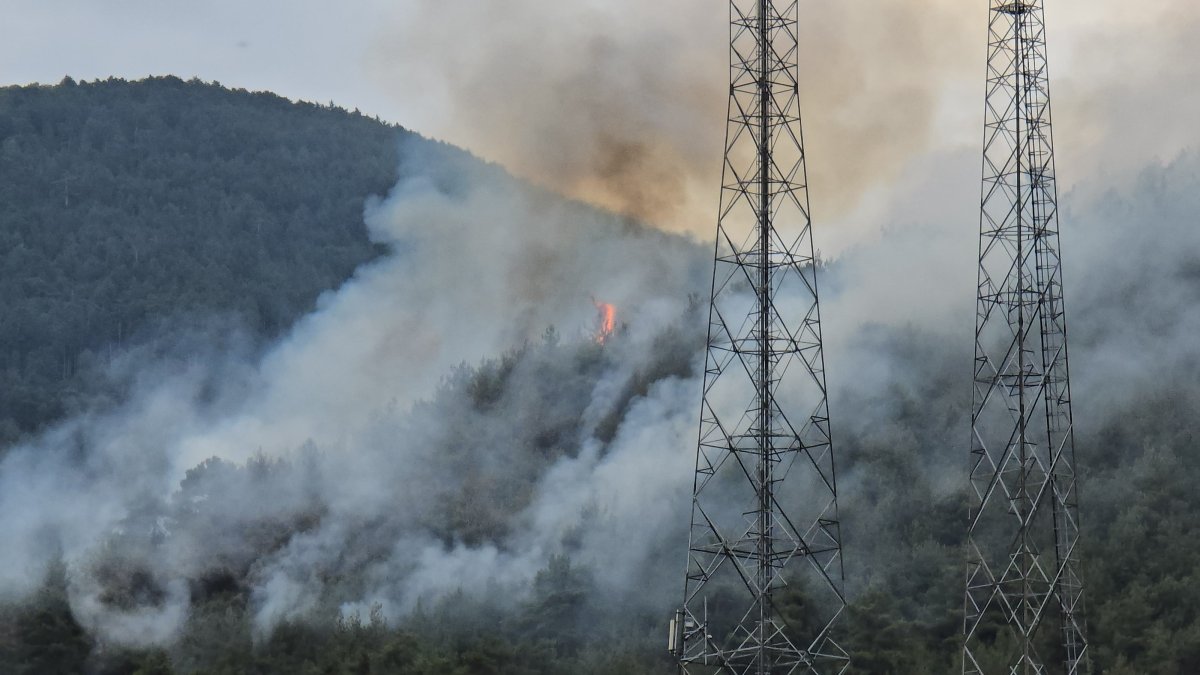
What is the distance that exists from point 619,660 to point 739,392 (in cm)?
2201

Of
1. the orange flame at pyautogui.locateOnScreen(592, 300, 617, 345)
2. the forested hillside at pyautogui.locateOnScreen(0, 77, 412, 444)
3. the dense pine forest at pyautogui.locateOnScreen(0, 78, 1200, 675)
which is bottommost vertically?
the dense pine forest at pyautogui.locateOnScreen(0, 78, 1200, 675)

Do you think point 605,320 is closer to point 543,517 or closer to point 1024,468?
point 543,517

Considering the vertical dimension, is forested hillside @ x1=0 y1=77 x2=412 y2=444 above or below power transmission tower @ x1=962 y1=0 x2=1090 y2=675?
above

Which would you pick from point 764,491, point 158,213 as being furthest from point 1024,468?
point 158,213

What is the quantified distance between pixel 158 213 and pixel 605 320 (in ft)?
198

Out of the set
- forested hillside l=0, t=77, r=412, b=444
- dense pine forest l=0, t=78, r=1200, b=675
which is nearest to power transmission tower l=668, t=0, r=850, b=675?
dense pine forest l=0, t=78, r=1200, b=675

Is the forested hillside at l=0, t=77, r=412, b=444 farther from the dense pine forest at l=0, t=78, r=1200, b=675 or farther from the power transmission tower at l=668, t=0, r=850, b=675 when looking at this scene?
the power transmission tower at l=668, t=0, r=850, b=675

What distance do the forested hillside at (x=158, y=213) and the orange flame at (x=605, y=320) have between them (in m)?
34.3

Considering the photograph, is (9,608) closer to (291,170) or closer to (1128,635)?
(1128,635)

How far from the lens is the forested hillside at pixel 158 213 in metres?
122

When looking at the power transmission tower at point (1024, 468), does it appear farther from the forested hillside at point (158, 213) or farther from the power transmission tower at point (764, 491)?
the forested hillside at point (158, 213)

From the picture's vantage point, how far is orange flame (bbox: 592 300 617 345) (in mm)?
94625

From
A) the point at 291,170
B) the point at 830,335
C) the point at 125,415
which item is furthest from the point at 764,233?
the point at 291,170

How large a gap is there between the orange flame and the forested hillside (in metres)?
34.3
